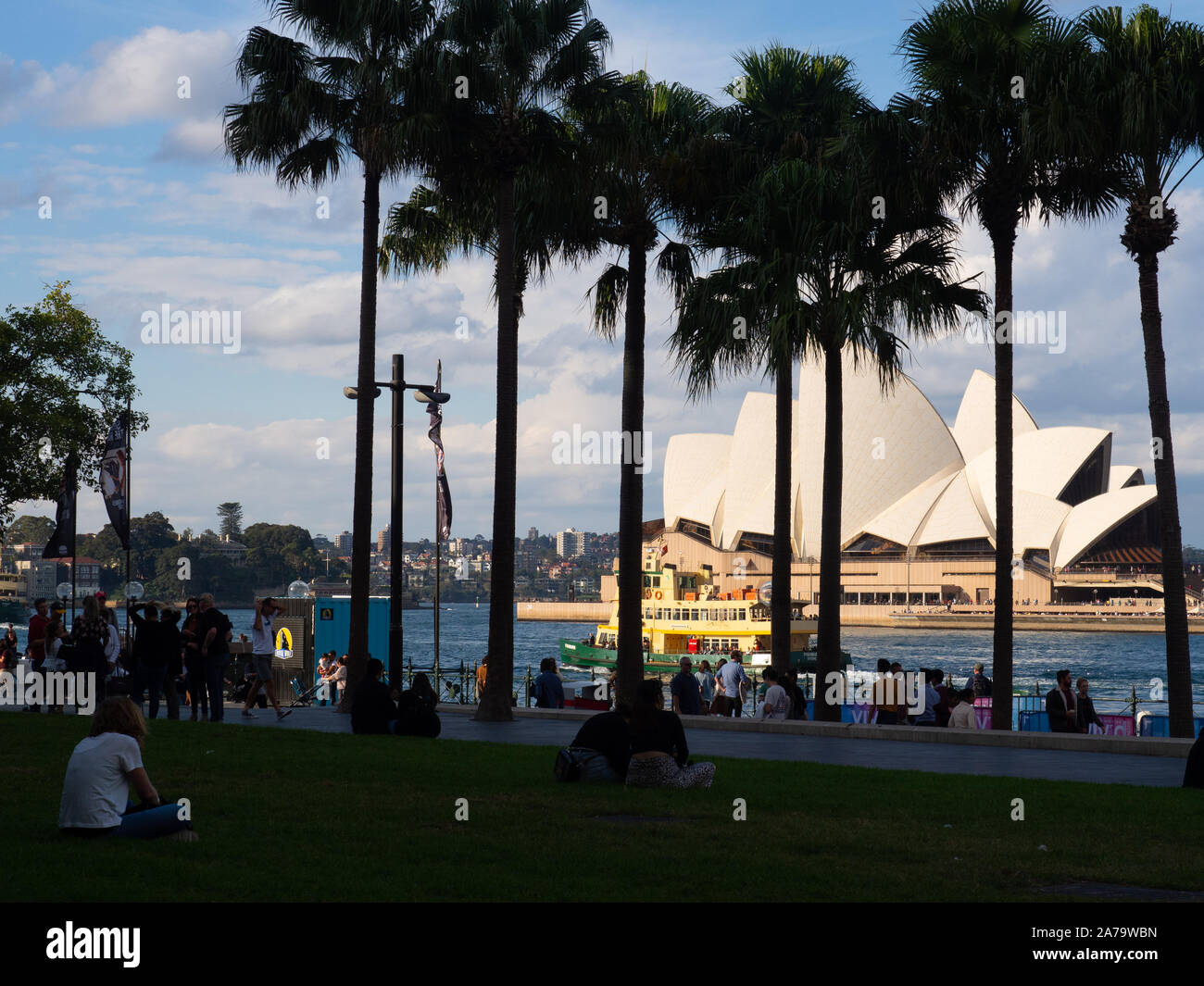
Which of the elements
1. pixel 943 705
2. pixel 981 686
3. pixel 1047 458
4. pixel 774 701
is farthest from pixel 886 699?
pixel 1047 458

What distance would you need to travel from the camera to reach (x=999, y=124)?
1819 centimetres

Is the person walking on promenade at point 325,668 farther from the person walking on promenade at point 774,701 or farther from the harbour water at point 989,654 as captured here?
the harbour water at point 989,654

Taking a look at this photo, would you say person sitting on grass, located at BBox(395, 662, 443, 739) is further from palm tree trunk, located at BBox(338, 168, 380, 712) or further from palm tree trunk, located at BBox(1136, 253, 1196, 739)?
palm tree trunk, located at BBox(1136, 253, 1196, 739)

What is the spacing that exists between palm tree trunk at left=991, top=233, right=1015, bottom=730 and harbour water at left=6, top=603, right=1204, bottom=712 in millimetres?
28237

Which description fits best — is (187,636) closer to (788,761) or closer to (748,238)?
(788,761)

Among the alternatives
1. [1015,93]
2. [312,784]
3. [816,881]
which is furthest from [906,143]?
[816,881]

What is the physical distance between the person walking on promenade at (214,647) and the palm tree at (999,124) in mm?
9931

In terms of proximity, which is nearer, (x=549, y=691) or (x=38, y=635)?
(x=38, y=635)

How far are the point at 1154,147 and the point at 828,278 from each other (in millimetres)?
5131

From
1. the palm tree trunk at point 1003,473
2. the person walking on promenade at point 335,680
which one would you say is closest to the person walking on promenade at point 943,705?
the palm tree trunk at point 1003,473

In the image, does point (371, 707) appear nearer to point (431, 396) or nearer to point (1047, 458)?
point (431, 396)

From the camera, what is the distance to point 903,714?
19734 millimetres

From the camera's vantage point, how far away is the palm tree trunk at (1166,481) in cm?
1789

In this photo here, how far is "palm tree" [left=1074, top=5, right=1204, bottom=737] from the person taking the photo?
1725cm
